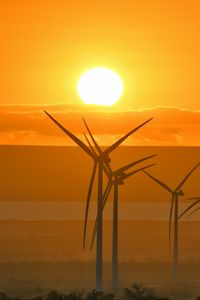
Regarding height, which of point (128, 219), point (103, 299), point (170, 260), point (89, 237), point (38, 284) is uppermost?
point (128, 219)

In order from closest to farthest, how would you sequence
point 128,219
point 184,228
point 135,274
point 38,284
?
point 38,284, point 135,274, point 184,228, point 128,219

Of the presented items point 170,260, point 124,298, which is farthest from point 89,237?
point 124,298

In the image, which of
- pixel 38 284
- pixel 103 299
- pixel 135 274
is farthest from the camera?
pixel 135 274

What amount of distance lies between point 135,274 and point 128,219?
91263mm

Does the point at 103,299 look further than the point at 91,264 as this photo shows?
No

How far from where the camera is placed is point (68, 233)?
6280 inches

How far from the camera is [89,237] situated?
155 metres

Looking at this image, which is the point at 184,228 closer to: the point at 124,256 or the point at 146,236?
the point at 146,236

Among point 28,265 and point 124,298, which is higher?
point 28,265

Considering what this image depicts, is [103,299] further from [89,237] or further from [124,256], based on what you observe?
[89,237]

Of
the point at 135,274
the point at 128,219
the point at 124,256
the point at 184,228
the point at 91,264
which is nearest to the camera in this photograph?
the point at 135,274

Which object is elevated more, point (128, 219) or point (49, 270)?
point (128, 219)

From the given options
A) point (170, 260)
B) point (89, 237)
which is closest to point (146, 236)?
point (89, 237)

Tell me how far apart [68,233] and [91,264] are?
142 feet
